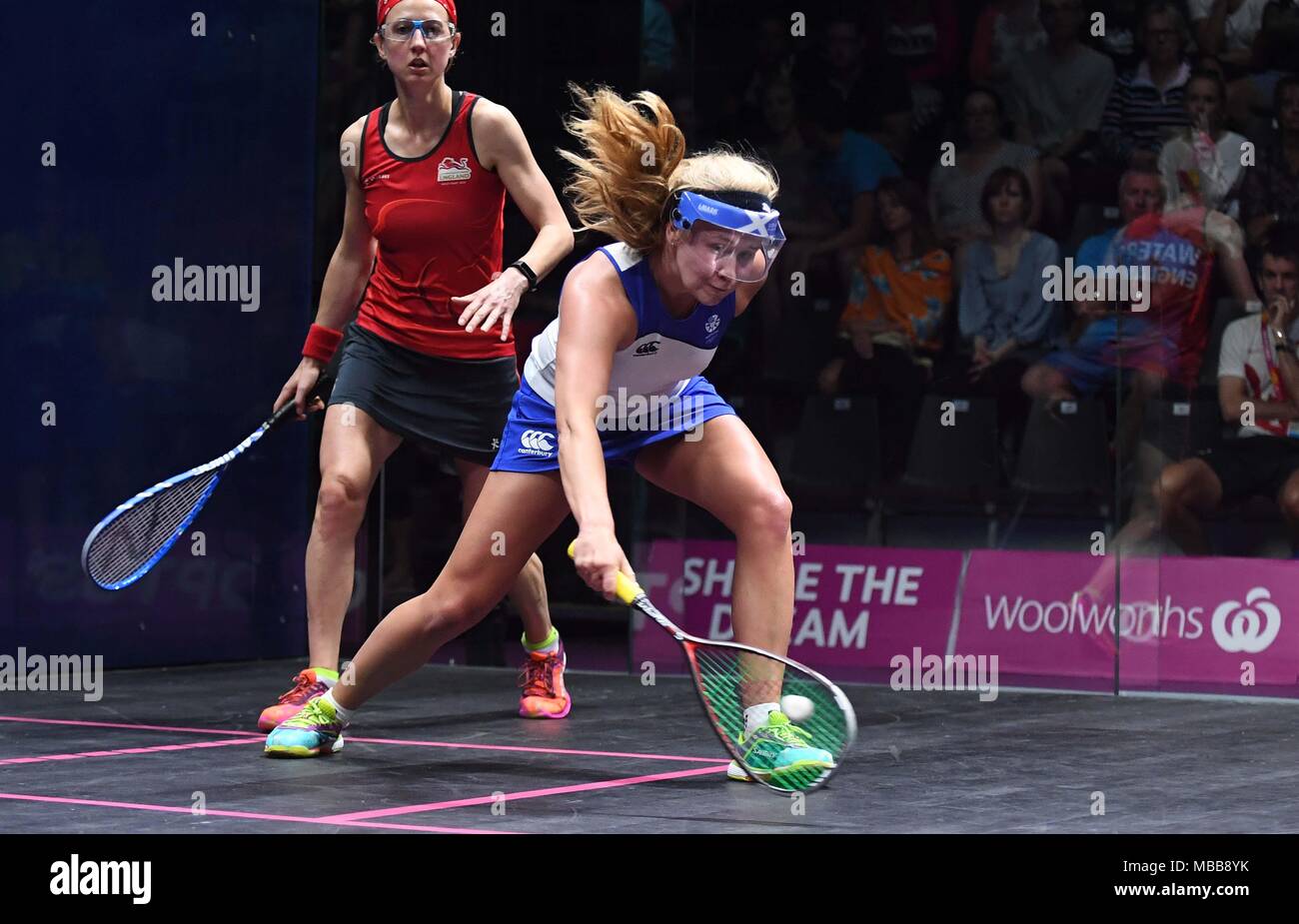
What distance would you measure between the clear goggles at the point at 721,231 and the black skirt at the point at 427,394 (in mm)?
1631

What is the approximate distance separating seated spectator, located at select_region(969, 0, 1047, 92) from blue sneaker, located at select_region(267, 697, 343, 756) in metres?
4.04

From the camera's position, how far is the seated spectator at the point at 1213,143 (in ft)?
25.4

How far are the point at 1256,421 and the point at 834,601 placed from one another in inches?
65.0

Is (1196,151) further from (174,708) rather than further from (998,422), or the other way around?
(174,708)

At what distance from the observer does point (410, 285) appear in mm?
6102

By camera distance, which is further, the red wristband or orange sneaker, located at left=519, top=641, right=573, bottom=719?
orange sneaker, located at left=519, top=641, right=573, bottom=719

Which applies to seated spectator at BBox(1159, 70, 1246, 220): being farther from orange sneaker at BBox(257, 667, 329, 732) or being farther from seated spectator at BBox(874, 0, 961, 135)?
orange sneaker at BBox(257, 667, 329, 732)

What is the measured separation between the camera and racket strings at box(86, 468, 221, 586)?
19.5ft

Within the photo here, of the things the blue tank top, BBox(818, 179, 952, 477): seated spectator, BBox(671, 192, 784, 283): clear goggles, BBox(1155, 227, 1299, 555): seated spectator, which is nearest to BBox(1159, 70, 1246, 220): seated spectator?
BBox(1155, 227, 1299, 555): seated spectator

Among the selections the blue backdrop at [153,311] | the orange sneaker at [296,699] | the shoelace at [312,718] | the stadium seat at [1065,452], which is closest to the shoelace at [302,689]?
the orange sneaker at [296,699]

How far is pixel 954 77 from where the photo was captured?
8.29 m

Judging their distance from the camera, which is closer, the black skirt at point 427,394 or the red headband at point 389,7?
the red headband at point 389,7
